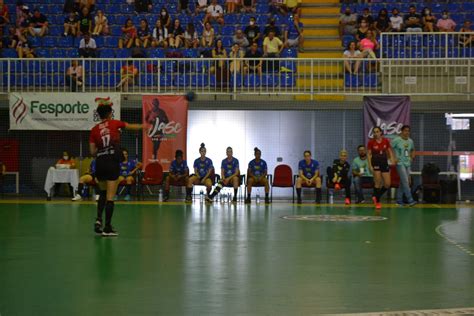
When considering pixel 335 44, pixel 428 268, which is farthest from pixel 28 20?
pixel 428 268

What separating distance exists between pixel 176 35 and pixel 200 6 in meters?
1.81

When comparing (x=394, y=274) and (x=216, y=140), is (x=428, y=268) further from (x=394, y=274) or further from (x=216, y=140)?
(x=216, y=140)

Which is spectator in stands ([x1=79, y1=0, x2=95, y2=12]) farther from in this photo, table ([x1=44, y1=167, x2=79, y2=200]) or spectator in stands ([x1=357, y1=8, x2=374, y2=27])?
spectator in stands ([x1=357, y1=8, x2=374, y2=27])

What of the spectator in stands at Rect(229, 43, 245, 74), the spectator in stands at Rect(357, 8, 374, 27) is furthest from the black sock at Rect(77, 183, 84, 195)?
the spectator in stands at Rect(357, 8, 374, 27)

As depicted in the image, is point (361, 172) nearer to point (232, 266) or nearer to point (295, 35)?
point (295, 35)

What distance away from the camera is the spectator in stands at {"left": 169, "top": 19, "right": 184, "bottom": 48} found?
25.4 meters

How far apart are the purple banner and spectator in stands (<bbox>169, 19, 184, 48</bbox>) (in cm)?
630

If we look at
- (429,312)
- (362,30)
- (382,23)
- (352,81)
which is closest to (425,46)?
(382,23)

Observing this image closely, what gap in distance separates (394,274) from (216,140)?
15.9 metres

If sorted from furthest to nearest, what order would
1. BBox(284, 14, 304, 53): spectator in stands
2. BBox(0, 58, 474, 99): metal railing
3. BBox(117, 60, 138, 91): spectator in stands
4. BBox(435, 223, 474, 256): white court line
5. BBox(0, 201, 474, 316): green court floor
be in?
BBox(284, 14, 304, 53): spectator in stands, BBox(117, 60, 138, 91): spectator in stands, BBox(0, 58, 474, 99): metal railing, BBox(435, 223, 474, 256): white court line, BBox(0, 201, 474, 316): green court floor

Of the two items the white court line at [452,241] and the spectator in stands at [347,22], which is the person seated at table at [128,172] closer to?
the spectator in stands at [347,22]

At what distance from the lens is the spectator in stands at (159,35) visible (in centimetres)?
2541

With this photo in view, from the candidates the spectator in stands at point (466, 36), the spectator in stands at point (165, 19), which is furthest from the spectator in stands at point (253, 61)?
the spectator in stands at point (466, 36)

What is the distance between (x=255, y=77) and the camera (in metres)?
23.1
